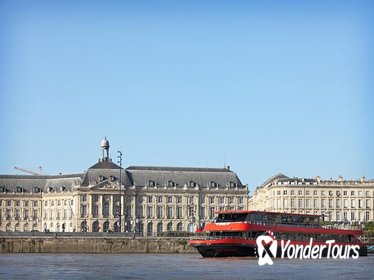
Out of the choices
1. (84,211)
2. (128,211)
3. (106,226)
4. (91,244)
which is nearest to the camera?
(91,244)

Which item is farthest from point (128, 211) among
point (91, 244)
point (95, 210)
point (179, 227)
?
point (91, 244)

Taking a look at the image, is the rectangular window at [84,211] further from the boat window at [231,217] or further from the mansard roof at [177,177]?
the boat window at [231,217]

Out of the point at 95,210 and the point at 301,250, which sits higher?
the point at 95,210

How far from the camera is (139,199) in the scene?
196m

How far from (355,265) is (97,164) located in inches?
4601

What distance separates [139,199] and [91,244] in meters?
67.2

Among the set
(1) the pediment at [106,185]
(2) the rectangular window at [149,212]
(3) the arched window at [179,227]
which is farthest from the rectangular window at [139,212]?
(3) the arched window at [179,227]

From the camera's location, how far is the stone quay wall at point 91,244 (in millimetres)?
125125

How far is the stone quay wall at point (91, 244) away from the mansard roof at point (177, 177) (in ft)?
213

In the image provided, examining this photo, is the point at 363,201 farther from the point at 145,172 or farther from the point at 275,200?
the point at 145,172

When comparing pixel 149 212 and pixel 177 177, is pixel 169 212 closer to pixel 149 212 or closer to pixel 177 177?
pixel 149 212

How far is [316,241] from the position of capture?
10862cm

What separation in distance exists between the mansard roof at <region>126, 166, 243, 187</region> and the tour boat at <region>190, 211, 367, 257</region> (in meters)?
85.0

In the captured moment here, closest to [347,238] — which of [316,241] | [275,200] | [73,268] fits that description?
[316,241]
